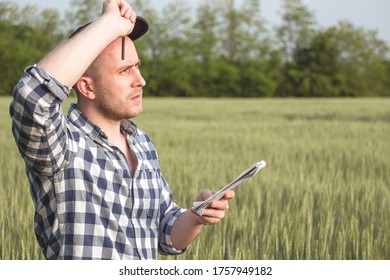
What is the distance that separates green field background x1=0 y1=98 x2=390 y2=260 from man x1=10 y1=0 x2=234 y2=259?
322 mm

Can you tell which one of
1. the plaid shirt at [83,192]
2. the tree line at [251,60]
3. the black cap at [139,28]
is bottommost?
the plaid shirt at [83,192]

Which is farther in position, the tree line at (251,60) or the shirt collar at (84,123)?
the tree line at (251,60)

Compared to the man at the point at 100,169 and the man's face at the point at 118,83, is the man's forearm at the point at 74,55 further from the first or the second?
the man's face at the point at 118,83

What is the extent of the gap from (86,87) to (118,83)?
59mm

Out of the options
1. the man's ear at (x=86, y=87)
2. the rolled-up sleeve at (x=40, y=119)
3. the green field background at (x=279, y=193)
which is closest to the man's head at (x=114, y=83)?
the man's ear at (x=86, y=87)

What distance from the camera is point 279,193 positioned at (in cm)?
295

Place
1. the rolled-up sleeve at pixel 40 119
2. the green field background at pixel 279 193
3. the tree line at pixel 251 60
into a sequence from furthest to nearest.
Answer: the tree line at pixel 251 60 → the green field background at pixel 279 193 → the rolled-up sleeve at pixel 40 119

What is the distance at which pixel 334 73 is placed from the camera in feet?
66.7

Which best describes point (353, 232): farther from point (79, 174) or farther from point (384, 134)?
point (384, 134)

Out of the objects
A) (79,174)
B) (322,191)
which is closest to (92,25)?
(79,174)

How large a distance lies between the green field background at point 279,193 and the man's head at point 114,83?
436 millimetres

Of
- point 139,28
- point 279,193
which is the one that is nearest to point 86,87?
point 139,28

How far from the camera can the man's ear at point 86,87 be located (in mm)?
1205

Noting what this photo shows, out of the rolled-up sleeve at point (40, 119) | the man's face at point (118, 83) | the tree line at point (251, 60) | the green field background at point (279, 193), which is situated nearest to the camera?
the rolled-up sleeve at point (40, 119)
